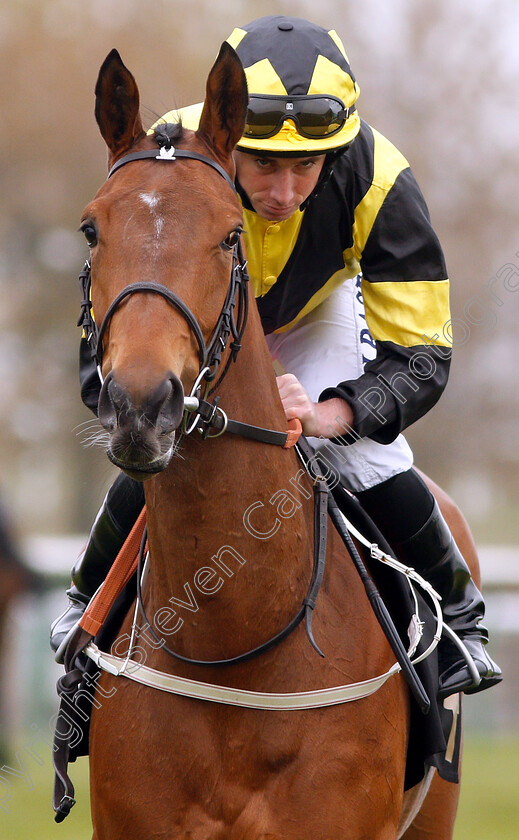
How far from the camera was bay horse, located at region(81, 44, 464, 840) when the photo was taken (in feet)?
10.3

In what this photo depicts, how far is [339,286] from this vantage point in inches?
190

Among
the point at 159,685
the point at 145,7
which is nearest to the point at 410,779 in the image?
the point at 159,685

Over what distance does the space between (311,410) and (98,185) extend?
13.1 metres

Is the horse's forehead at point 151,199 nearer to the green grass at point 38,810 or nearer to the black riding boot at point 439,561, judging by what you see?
the black riding boot at point 439,561

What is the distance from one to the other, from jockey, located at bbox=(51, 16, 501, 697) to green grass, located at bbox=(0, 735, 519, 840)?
4.77m

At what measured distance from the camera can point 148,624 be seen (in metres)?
3.69

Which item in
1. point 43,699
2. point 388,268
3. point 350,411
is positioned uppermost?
point 388,268

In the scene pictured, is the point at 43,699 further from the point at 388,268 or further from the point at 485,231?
the point at 485,231

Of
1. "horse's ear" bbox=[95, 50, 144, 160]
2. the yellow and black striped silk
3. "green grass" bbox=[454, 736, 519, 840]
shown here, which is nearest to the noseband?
"horse's ear" bbox=[95, 50, 144, 160]

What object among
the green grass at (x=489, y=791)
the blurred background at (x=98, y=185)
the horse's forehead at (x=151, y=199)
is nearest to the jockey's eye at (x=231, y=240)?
the horse's forehead at (x=151, y=199)

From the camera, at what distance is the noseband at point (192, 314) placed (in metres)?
2.96

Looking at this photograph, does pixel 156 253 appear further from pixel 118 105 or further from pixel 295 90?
pixel 295 90

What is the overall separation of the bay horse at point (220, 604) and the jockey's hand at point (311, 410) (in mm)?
174

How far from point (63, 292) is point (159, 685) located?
541 inches
